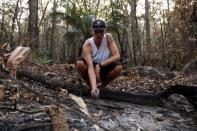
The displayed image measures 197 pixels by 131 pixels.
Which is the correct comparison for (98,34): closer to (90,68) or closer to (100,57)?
(100,57)

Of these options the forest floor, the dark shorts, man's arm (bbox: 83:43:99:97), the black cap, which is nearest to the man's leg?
man's arm (bbox: 83:43:99:97)

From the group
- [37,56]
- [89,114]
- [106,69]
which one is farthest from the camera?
[37,56]

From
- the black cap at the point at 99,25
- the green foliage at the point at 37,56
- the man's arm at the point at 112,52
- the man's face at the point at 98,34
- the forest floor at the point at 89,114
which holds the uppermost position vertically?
the black cap at the point at 99,25

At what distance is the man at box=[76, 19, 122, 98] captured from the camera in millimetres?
5059

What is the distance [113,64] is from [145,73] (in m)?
4.78

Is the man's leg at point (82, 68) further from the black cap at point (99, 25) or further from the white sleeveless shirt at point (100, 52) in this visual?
the black cap at point (99, 25)

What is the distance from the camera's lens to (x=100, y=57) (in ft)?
17.2

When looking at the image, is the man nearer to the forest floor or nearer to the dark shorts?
the dark shorts

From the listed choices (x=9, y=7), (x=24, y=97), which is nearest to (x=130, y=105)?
(x=24, y=97)

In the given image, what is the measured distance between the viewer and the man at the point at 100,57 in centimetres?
506

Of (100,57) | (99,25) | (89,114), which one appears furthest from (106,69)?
(89,114)

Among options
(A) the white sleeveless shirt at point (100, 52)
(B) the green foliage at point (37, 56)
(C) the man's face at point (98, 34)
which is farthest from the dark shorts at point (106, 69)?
(B) the green foliage at point (37, 56)

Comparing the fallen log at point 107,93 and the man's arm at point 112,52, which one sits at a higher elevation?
the man's arm at point 112,52

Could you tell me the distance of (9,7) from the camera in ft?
62.7
